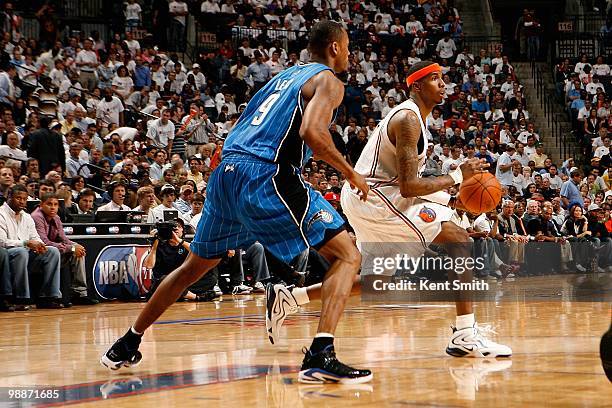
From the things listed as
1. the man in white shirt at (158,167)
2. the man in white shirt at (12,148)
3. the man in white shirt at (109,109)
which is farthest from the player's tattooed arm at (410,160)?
the man in white shirt at (109,109)

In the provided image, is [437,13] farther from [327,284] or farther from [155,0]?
[327,284]

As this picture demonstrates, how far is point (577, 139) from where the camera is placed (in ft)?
74.4

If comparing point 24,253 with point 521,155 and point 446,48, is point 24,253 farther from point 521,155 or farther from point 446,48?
point 446,48

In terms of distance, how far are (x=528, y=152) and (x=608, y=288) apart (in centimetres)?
798

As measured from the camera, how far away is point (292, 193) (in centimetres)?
482

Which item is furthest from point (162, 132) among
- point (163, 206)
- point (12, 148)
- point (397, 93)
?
point (397, 93)

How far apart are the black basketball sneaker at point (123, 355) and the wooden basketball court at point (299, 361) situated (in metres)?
0.06

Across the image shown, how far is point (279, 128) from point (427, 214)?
1.28 m

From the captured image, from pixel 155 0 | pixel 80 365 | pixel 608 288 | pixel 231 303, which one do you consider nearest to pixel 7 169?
pixel 231 303

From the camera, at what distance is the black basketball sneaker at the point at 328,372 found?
455 centimetres

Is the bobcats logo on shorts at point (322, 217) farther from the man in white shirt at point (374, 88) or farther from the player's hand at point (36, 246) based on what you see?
the man in white shirt at point (374, 88)

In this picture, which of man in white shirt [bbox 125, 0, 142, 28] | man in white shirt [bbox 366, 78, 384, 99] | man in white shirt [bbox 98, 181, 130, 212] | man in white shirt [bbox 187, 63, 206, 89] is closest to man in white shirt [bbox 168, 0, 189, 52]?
man in white shirt [bbox 125, 0, 142, 28]

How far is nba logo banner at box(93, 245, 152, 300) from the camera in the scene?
36.0ft

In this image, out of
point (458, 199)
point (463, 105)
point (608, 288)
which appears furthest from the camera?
point (463, 105)
